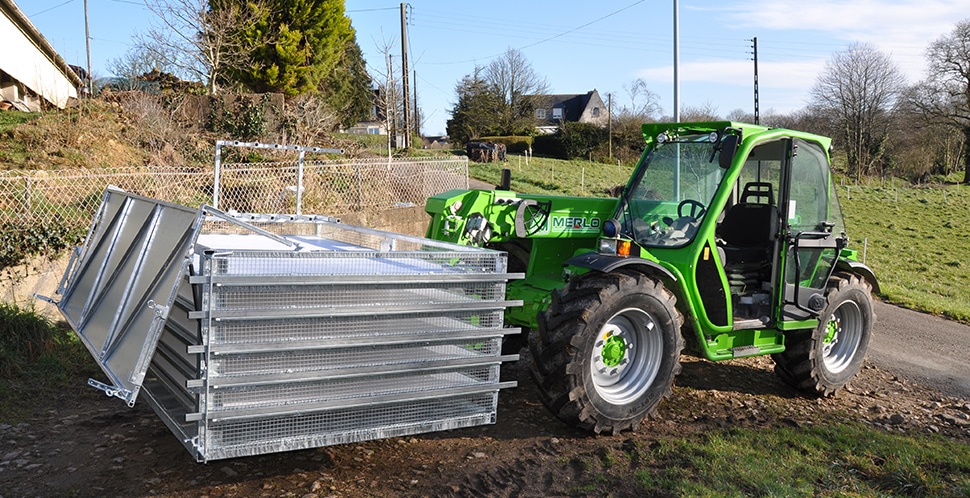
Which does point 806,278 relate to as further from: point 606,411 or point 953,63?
point 953,63

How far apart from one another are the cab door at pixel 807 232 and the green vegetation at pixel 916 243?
614cm

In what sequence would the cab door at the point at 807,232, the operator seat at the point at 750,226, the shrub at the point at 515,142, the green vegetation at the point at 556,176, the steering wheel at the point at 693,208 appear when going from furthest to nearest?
the shrub at the point at 515,142
the green vegetation at the point at 556,176
the operator seat at the point at 750,226
the cab door at the point at 807,232
the steering wheel at the point at 693,208

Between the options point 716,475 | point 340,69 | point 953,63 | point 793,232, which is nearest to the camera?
point 716,475

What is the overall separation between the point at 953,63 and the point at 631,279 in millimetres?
53774

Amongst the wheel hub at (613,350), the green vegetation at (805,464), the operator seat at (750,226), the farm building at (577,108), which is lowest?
the green vegetation at (805,464)

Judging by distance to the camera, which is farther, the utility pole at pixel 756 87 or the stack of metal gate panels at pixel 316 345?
the utility pole at pixel 756 87

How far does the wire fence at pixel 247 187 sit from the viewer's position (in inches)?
316

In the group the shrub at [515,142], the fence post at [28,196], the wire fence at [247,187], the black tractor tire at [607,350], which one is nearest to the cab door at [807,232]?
the black tractor tire at [607,350]

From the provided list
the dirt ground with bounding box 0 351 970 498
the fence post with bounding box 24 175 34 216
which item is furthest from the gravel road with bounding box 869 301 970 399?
the fence post with bounding box 24 175 34 216

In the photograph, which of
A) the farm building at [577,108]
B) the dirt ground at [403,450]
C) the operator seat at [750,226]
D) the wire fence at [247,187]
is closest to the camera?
the dirt ground at [403,450]

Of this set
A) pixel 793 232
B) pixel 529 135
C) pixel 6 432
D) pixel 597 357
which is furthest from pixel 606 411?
pixel 529 135

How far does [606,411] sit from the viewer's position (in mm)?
5223

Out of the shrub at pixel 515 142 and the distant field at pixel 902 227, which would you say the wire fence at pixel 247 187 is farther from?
the shrub at pixel 515 142

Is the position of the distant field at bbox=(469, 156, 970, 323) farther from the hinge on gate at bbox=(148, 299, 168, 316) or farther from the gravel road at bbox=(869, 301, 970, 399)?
the hinge on gate at bbox=(148, 299, 168, 316)
